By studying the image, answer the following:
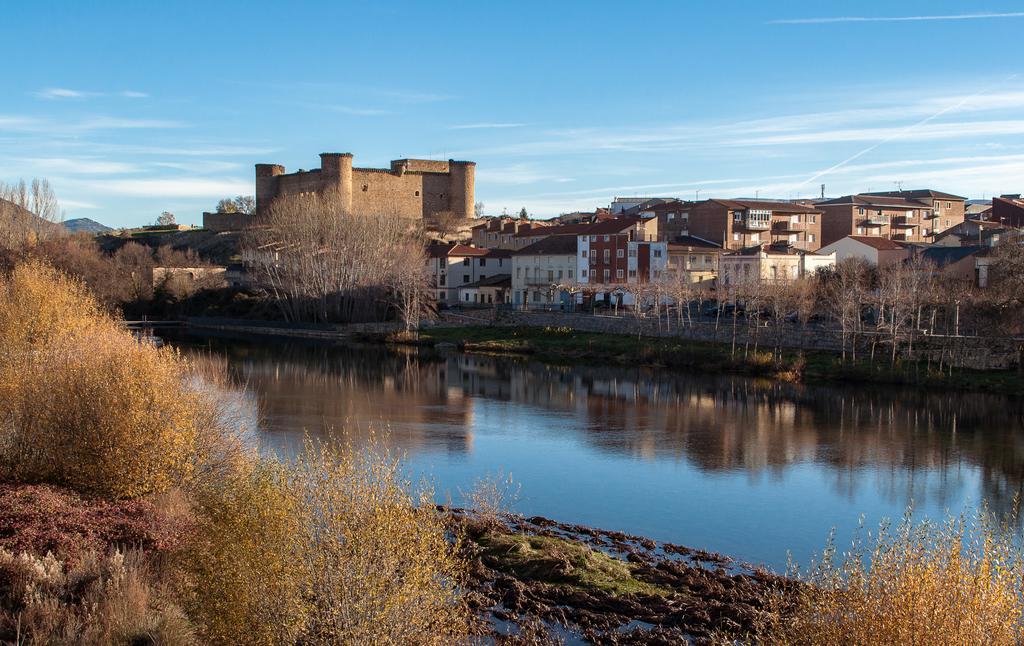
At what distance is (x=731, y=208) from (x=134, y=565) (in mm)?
48149

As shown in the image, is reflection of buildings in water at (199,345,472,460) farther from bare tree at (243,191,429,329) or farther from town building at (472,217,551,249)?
town building at (472,217,551,249)

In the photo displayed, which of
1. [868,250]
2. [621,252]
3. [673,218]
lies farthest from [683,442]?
[673,218]

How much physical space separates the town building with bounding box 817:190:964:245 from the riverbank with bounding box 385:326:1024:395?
28296 mm

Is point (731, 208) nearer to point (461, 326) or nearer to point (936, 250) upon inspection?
point (936, 250)

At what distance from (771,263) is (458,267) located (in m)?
19.0

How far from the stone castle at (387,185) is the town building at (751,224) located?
23.8 meters

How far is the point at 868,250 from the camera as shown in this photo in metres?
47.0

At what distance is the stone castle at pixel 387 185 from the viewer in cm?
7175

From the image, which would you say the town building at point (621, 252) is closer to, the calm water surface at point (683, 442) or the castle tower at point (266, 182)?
the calm water surface at point (683, 442)

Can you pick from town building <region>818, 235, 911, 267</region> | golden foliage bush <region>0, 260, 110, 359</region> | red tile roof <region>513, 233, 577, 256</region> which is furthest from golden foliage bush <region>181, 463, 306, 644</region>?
red tile roof <region>513, 233, 577, 256</region>

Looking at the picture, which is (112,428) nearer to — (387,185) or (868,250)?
(868,250)

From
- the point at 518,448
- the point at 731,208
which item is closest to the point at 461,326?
the point at 731,208

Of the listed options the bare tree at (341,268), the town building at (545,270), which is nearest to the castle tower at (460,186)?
the bare tree at (341,268)

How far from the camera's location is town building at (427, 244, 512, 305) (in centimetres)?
5606
